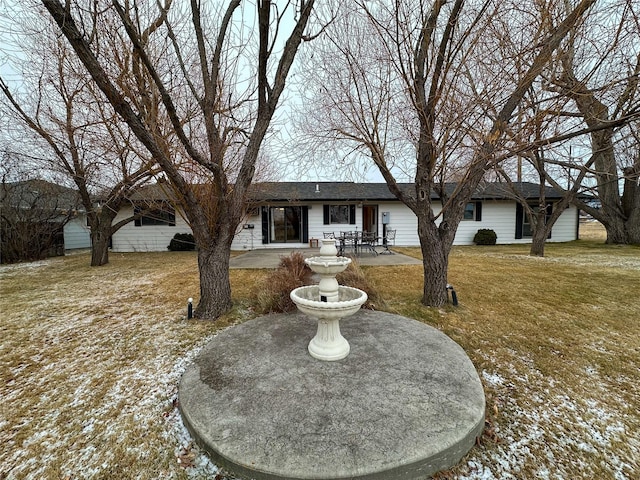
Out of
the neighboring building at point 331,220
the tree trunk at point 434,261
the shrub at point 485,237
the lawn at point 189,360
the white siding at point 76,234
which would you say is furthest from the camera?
the white siding at point 76,234

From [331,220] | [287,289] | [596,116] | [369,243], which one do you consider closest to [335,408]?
[287,289]

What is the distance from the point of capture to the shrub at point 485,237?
526 inches

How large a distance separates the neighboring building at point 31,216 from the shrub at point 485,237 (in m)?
17.1

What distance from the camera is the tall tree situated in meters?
3.57

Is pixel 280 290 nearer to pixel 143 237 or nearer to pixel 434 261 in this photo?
pixel 434 261

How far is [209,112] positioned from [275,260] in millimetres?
6070

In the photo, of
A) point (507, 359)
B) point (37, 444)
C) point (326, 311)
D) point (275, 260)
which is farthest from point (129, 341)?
point (275, 260)

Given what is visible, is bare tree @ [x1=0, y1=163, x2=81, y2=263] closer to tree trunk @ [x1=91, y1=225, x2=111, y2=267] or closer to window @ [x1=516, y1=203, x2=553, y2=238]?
tree trunk @ [x1=91, y1=225, x2=111, y2=267]

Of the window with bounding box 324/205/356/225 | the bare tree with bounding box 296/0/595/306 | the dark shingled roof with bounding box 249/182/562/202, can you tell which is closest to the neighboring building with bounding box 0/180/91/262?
the dark shingled roof with bounding box 249/182/562/202

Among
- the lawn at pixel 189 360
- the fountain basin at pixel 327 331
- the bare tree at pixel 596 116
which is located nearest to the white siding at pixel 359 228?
the bare tree at pixel 596 116

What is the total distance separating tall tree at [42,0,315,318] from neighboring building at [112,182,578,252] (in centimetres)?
783

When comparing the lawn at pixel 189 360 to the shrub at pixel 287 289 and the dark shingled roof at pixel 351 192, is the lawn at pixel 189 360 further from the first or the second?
the dark shingled roof at pixel 351 192

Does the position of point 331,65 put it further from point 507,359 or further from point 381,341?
point 507,359

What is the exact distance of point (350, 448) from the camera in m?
1.70
